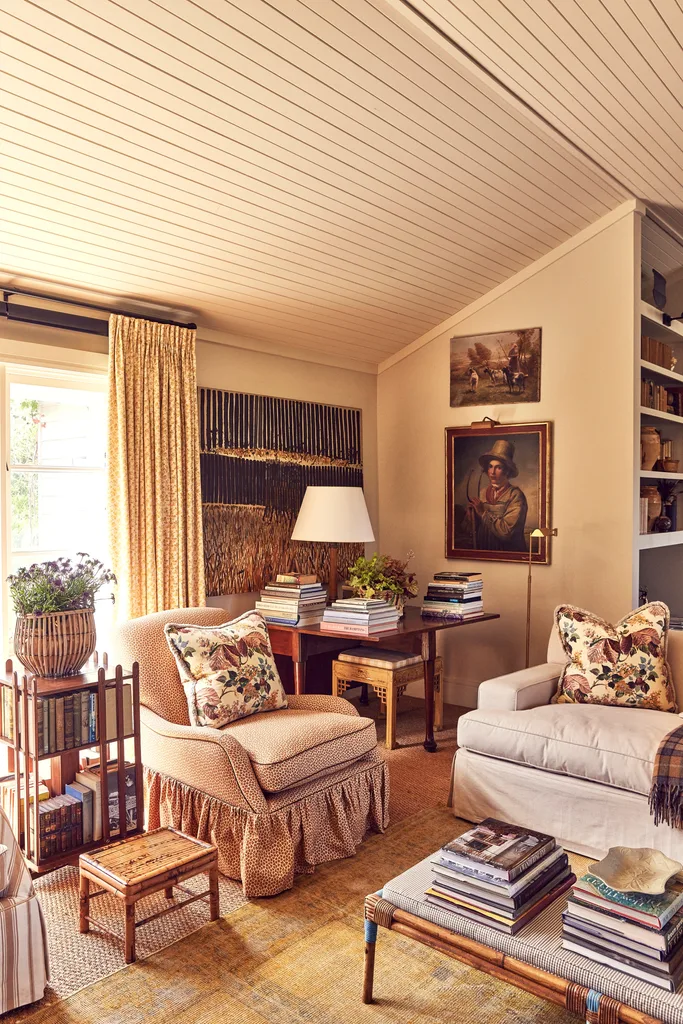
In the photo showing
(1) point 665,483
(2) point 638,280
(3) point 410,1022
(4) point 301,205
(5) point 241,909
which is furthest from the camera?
(1) point 665,483

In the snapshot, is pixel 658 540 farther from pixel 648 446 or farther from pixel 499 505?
pixel 499 505

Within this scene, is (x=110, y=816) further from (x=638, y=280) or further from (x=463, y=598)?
(x=638, y=280)

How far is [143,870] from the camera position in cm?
237

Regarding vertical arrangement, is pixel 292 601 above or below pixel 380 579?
below

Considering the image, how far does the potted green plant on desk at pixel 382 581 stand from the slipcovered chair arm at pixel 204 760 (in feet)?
5.01

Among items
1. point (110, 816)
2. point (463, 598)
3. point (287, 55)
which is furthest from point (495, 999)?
point (287, 55)

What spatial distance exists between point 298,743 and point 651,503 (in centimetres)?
308

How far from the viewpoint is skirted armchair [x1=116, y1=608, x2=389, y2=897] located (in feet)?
9.04

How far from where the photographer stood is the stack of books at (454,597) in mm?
4465

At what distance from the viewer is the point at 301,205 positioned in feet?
11.6

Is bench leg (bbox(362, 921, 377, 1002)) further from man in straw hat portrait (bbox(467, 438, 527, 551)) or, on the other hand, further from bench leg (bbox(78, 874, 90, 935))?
man in straw hat portrait (bbox(467, 438, 527, 551))

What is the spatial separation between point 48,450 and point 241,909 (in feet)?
7.20

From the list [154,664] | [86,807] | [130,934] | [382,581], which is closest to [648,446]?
[382,581]

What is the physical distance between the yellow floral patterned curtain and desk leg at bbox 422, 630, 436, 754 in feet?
3.96
